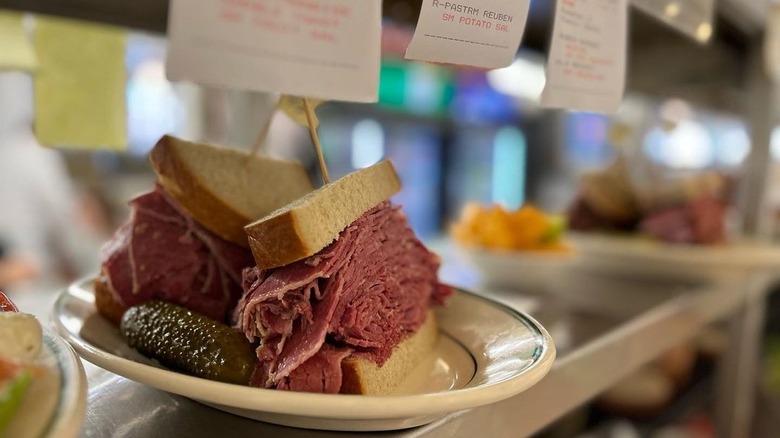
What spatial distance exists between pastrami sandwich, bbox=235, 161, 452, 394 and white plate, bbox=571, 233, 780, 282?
1.04 meters

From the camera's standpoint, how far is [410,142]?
6461 millimetres

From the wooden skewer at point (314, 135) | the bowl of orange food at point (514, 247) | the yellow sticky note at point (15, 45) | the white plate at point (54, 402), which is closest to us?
the white plate at point (54, 402)

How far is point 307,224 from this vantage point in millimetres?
618

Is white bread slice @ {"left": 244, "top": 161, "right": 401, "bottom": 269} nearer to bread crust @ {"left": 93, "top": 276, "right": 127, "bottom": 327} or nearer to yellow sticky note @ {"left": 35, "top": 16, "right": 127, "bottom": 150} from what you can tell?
bread crust @ {"left": 93, "top": 276, "right": 127, "bottom": 327}

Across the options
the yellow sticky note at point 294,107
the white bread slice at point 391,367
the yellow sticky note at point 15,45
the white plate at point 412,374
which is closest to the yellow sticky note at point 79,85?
the yellow sticky note at point 15,45

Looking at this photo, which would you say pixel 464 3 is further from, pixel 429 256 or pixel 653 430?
pixel 653 430

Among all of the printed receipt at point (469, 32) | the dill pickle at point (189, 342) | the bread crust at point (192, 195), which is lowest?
the dill pickle at point (189, 342)

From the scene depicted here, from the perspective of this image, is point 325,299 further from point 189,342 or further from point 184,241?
point 184,241

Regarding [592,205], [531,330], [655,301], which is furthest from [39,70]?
[592,205]

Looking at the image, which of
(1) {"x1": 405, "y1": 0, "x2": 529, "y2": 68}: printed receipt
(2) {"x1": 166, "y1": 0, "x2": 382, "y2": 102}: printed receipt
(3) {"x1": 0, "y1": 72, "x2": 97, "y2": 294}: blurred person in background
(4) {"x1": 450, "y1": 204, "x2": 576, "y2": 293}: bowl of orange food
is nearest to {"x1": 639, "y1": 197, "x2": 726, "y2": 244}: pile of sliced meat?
(4) {"x1": 450, "y1": 204, "x2": 576, "y2": 293}: bowl of orange food

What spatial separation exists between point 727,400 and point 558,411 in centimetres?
146

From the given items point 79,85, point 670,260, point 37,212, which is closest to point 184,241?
point 79,85

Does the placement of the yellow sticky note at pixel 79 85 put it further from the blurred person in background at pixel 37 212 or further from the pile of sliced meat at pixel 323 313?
the blurred person in background at pixel 37 212

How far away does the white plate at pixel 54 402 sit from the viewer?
1.34 ft
